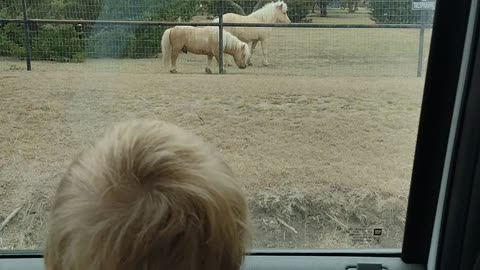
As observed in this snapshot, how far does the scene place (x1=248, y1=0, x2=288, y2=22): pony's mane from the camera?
68.7 inches

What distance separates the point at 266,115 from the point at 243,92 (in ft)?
0.27

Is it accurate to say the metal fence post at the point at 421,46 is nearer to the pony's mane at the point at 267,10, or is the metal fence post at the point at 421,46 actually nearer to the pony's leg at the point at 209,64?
the pony's mane at the point at 267,10

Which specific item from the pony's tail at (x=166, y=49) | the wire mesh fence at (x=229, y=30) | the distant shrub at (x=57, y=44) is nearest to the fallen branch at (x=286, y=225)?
the wire mesh fence at (x=229, y=30)

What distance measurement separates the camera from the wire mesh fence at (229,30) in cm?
174

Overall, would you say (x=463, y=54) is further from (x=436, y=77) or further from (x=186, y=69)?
(x=186, y=69)

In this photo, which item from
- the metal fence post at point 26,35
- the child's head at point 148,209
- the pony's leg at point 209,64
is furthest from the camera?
the pony's leg at point 209,64

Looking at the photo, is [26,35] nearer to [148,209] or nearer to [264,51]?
[264,51]

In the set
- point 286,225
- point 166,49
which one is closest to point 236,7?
point 166,49

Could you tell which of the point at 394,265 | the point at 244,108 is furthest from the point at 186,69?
the point at 394,265

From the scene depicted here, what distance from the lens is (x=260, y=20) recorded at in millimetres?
1774

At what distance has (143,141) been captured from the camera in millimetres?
1026

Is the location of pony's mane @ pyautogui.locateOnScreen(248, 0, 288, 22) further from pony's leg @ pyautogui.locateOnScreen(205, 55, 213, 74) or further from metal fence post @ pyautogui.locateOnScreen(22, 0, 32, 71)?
metal fence post @ pyautogui.locateOnScreen(22, 0, 32, 71)

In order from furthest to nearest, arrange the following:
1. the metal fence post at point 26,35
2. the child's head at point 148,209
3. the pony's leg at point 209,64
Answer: the pony's leg at point 209,64, the metal fence post at point 26,35, the child's head at point 148,209

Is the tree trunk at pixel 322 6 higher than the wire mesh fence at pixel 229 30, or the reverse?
the tree trunk at pixel 322 6
